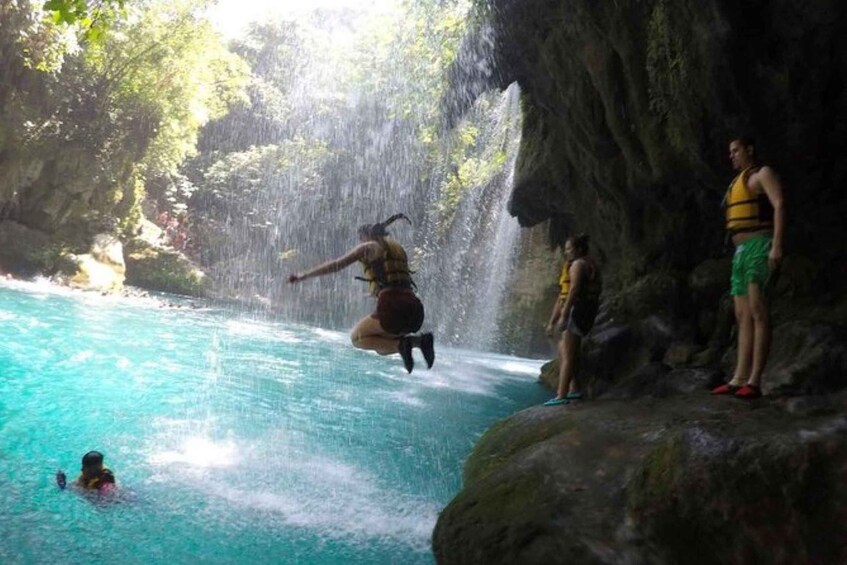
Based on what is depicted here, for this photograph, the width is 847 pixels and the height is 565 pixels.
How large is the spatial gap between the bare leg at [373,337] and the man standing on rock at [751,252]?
314 cm

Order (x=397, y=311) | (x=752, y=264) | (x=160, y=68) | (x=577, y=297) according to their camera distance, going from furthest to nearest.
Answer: (x=160, y=68)
(x=577, y=297)
(x=397, y=311)
(x=752, y=264)

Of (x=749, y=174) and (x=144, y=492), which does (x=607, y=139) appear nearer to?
(x=749, y=174)

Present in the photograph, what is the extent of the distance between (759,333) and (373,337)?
11.5ft

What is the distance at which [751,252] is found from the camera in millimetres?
4891

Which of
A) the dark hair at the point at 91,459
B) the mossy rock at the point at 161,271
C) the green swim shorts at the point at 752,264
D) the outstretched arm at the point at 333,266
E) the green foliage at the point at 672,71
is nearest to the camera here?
the green swim shorts at the point at 752,264

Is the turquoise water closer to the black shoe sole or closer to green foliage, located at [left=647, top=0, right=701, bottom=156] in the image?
the black shoe sole

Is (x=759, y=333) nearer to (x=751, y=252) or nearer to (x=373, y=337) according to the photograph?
(x=751, y=252)

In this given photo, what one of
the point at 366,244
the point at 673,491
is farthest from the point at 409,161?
the point at 673,491

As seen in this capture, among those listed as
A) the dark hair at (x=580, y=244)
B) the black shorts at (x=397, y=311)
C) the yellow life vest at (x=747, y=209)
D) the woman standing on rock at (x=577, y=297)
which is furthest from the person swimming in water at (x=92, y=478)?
the yellow life vest at (x=747, y=209)

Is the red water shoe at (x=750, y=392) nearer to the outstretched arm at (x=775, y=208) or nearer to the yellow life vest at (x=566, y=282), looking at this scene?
the outstretched arm at (x=775, y=208)

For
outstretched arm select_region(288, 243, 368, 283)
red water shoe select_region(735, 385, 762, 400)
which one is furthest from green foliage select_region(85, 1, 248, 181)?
red water shoe select_region(735, 385, 762, 400)

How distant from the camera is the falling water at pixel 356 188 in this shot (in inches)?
1072

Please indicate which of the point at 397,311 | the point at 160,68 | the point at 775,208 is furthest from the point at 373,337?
the point at 160,68

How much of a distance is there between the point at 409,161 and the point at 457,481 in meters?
28.1
